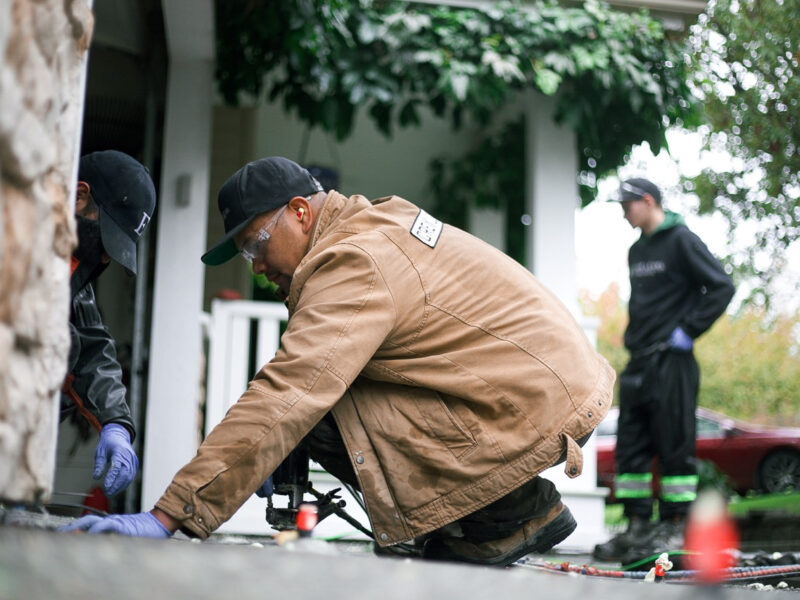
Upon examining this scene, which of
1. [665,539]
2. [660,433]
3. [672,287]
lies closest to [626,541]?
[665,539]

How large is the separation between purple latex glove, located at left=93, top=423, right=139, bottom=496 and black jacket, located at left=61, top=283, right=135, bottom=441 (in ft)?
0.19

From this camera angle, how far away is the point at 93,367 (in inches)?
119

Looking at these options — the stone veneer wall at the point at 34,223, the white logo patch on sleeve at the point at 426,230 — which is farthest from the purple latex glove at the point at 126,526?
the white logo patch on sleeve at the point at 426,230

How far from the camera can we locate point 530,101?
20.1 ft

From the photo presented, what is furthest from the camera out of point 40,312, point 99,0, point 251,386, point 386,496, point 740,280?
point 740,280

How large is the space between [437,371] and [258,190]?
67 centimetres

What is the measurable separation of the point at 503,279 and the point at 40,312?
146cm

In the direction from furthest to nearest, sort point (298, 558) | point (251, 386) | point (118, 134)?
point (118, 134), point (251, 386), point (298, 558)

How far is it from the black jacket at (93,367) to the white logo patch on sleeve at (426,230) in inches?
40.1

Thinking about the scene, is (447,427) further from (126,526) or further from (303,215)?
(126,526)

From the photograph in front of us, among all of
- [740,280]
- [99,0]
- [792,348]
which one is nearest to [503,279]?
[99,0]

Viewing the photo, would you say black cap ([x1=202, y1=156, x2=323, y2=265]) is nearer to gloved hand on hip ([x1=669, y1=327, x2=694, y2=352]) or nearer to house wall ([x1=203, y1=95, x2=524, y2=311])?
gloved hand on hip ([x1=669, y1=327, x2=694, y2=352])

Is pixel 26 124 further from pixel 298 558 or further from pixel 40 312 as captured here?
pixel 298 558

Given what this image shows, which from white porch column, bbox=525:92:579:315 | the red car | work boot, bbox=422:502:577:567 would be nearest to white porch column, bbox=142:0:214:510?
white porch column, bbox=525:92:579:315
